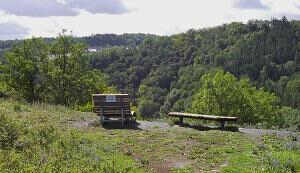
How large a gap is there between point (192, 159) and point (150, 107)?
407ft

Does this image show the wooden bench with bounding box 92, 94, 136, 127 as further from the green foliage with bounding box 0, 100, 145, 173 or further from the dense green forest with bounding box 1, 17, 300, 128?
the dense green forest with bounding box 1, 17, 300, 128

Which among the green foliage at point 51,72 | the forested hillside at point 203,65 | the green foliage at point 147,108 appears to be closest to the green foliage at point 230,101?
the green foliage at point 51,72

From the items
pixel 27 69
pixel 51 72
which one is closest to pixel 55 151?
pixel 51 72

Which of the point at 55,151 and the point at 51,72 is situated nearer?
the point at 55,151

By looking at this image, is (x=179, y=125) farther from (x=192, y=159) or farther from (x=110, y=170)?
(x=110, y=170)

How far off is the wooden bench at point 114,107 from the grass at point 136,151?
2.19 metres

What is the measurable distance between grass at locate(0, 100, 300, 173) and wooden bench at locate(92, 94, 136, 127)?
7.18 feet

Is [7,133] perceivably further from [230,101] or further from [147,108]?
[147,108]

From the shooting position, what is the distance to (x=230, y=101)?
47656 mm

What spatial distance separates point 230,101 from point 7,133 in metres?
38.2

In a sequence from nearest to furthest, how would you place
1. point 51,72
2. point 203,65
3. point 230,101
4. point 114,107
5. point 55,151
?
point 55,151
point 114,107
point 51,72
point 230,101
point 203,65

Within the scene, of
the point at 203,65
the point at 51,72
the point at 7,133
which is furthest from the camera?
the point at 203,65

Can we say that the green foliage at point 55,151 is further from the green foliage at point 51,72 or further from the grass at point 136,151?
the green foliage at point 51,72

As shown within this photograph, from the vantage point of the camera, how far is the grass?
10281 mm
